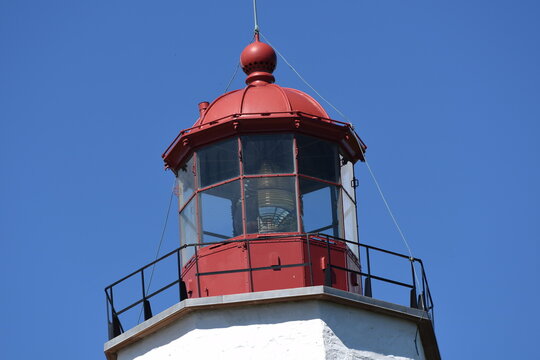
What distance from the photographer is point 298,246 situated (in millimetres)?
22734

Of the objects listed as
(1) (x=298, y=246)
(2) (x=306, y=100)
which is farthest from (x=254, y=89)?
(1) (x=298, y=246)

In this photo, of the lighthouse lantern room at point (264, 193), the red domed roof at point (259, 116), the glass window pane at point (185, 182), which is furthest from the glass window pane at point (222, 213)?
the red domed roof at point (259, 116)

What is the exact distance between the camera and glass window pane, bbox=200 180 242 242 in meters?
23.2

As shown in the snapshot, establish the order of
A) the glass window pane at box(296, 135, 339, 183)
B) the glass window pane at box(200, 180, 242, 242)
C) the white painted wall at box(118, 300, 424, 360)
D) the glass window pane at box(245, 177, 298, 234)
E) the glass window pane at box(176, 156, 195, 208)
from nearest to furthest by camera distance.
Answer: the white painted wall at box(118, 300, 424, 360), the glass window pane at box(245, 177, 298, 234), the glass window pane at box(200, 180, 242, 242), the glass window pane at box(296, 135, 339, 183), the glass window pane at box(176, 156, 195, 208)

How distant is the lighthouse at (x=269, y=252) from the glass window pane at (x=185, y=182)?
0.03 metres

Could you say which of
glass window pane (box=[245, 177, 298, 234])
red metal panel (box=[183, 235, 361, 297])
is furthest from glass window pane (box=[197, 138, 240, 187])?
red metal panel (box=[183, 235, 361, 297])

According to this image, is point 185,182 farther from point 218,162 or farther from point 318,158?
point 318,158

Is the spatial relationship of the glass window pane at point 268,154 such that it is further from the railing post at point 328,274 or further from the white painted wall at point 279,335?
the white painted wall at point 279,335

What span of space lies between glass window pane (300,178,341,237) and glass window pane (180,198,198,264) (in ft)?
5.59

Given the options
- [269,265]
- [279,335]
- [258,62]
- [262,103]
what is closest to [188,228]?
[269,265]

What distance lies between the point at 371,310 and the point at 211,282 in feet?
7.74

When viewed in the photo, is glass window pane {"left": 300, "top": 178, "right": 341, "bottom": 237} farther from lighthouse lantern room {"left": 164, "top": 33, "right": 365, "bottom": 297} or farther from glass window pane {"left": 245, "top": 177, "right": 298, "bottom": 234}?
glass window pane {"left": 245, "top": 177, "right": 298, "bottom": 234}

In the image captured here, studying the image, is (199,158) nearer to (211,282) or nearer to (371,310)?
(211,282)

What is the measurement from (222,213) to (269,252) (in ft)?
3.66
